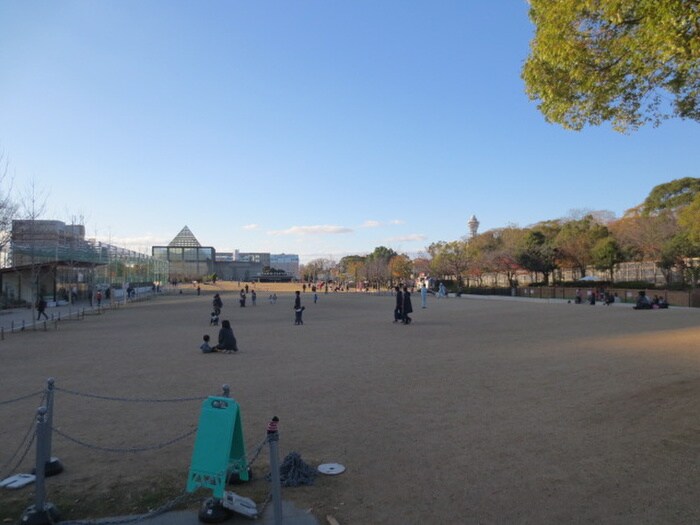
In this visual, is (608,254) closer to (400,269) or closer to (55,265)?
(55,265)

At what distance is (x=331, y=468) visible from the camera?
5.11 m

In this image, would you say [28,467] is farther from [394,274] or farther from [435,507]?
[394,274]

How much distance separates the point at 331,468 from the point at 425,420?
6.74 ft

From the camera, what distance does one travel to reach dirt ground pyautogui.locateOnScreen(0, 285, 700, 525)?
14.6 feet

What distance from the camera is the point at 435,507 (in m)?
4.25

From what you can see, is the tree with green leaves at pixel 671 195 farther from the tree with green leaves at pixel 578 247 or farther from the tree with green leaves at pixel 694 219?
the tree with green leaves at pixel 694 219

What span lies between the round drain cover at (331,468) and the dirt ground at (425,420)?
0.13m

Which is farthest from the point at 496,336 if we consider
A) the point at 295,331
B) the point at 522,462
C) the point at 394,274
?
the point at 394,274

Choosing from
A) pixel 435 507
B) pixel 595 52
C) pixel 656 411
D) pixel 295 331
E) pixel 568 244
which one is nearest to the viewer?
pixel 435 507

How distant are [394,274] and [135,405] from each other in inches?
3470

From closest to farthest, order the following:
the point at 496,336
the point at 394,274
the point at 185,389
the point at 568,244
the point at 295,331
A: 1. the point at 185,389
2. the point at 496,336
3. the point at 295,331
4. the point at 568,244
5. the point at 394,274

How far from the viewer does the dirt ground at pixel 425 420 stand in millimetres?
4441

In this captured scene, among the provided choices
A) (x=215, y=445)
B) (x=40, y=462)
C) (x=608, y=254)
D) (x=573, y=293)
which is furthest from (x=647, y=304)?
(x=40, y=462)

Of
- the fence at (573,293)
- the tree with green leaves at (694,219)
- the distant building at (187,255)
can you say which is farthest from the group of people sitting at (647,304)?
the distant building at (187,255)
